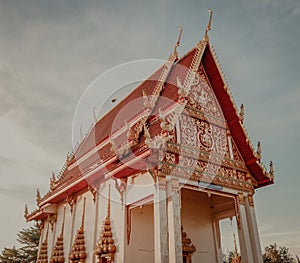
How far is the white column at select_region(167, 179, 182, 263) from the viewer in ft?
16.6

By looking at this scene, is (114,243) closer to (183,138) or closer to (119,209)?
(119,209)

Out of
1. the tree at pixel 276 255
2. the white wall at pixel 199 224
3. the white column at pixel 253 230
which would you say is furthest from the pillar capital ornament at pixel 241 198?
the tree at pixel 276 255

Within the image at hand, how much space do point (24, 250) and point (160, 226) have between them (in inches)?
722

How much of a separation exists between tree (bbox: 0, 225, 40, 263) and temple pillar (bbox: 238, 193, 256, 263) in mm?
16961

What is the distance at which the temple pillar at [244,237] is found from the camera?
651cm

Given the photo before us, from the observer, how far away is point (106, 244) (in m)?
6.33

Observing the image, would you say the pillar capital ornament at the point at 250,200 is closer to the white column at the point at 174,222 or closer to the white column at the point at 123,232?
the white column at the point at 174,222

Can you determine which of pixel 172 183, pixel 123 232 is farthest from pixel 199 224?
pixel 172 183

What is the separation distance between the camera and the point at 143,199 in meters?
5.98

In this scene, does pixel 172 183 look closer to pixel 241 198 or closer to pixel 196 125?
pixel 196 125

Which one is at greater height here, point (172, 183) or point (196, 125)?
point (196, 125)

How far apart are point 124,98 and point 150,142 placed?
688 cm

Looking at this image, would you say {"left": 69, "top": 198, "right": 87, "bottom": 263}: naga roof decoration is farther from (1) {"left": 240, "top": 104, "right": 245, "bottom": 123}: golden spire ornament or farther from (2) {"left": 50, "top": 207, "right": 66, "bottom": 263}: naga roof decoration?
(1) {"left": 240, "top": 104, "right": 245, "bottom": 123}: golden spire ornament

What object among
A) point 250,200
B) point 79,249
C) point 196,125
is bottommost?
point 79,249
